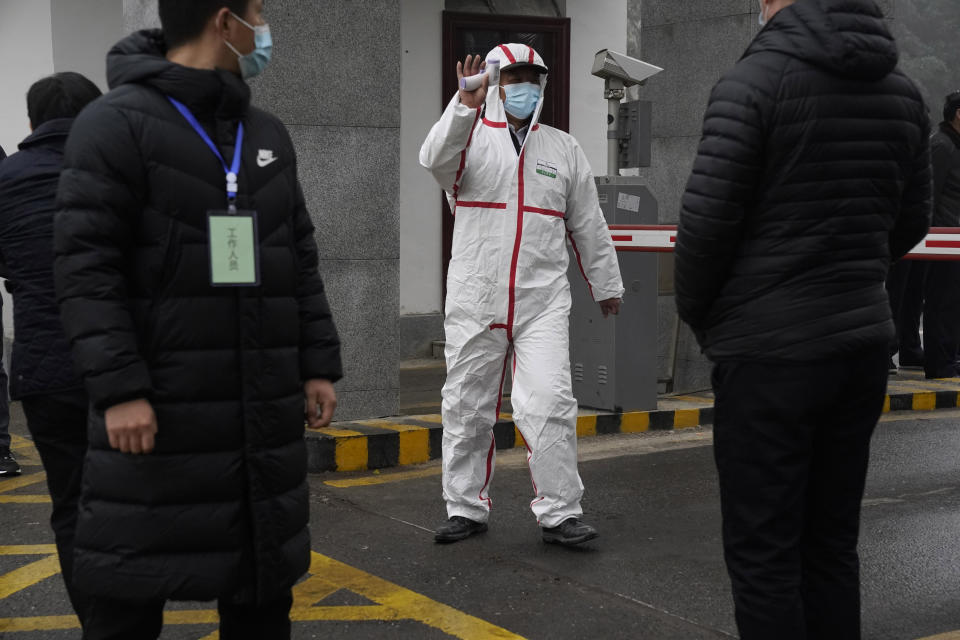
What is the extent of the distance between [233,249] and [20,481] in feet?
14.4

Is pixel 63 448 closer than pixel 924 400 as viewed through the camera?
Yes

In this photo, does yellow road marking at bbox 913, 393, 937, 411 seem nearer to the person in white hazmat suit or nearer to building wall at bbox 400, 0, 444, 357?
building wall at bbox 400, 0, 444, 357

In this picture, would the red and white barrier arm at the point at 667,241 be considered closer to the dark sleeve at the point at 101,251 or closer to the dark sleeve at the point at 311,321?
the dark sleeve at the point at 311,321

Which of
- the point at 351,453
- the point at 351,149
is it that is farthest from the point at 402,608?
the point at 351,149

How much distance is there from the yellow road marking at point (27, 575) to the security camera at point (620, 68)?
14.4ft

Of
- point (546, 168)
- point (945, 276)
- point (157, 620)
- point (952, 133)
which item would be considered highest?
point (952, 133)

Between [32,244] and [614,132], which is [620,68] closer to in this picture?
[614,132]

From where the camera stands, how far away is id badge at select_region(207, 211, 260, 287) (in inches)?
111

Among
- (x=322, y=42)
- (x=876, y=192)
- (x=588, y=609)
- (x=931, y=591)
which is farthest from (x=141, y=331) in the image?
(x=322, y=42)

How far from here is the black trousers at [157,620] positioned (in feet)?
9.36

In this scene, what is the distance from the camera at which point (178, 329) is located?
280 cm

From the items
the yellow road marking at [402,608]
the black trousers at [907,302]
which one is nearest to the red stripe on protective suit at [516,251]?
the yellow road marking at [402,608]

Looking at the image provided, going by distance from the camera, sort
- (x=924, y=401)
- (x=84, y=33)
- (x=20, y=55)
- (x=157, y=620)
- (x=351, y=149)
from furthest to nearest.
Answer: (x=20, y=55), (x=84, y=33), (x=924, y=401), (x=351, y=149), (x=157, y=620)

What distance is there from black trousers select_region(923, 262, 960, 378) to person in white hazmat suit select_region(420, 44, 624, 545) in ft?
18.7
